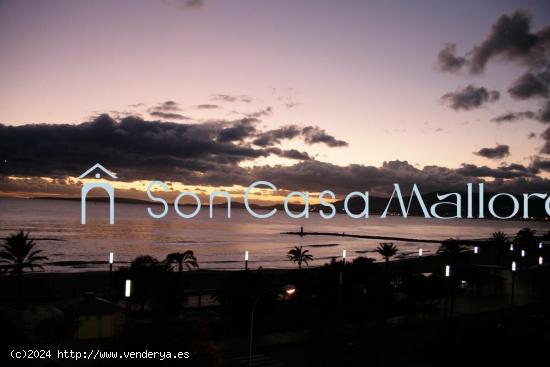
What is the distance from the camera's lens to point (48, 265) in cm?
7806

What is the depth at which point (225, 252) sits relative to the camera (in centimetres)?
11012

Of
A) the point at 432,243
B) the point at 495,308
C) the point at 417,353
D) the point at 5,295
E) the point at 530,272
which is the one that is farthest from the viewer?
the point at 432,243

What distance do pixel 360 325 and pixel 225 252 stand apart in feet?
252

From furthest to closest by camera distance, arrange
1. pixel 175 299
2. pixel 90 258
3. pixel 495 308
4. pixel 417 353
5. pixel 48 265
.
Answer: pixel 90 258 < pixel 48 265 < pixel 495 308 < pixel 175 299 < pixel 417 353

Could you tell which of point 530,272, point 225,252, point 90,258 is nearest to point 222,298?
point 530,272

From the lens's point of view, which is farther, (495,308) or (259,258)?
(259,258)

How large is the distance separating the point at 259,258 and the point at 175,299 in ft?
223

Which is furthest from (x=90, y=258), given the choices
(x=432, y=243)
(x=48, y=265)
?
(x=432, y=243)

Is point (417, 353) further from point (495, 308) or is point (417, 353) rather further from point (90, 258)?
point (90, 258)

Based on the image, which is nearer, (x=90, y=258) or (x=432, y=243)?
(x=90, y=258)

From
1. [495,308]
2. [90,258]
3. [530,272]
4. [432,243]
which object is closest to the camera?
[495,308]

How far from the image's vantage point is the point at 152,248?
10850cm

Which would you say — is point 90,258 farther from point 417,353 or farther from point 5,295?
point 417,353

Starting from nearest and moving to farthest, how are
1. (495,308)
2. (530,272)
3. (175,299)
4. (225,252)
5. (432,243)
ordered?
(175,299) → (495,308) → (530,272) → (225,252) → (432,243)
